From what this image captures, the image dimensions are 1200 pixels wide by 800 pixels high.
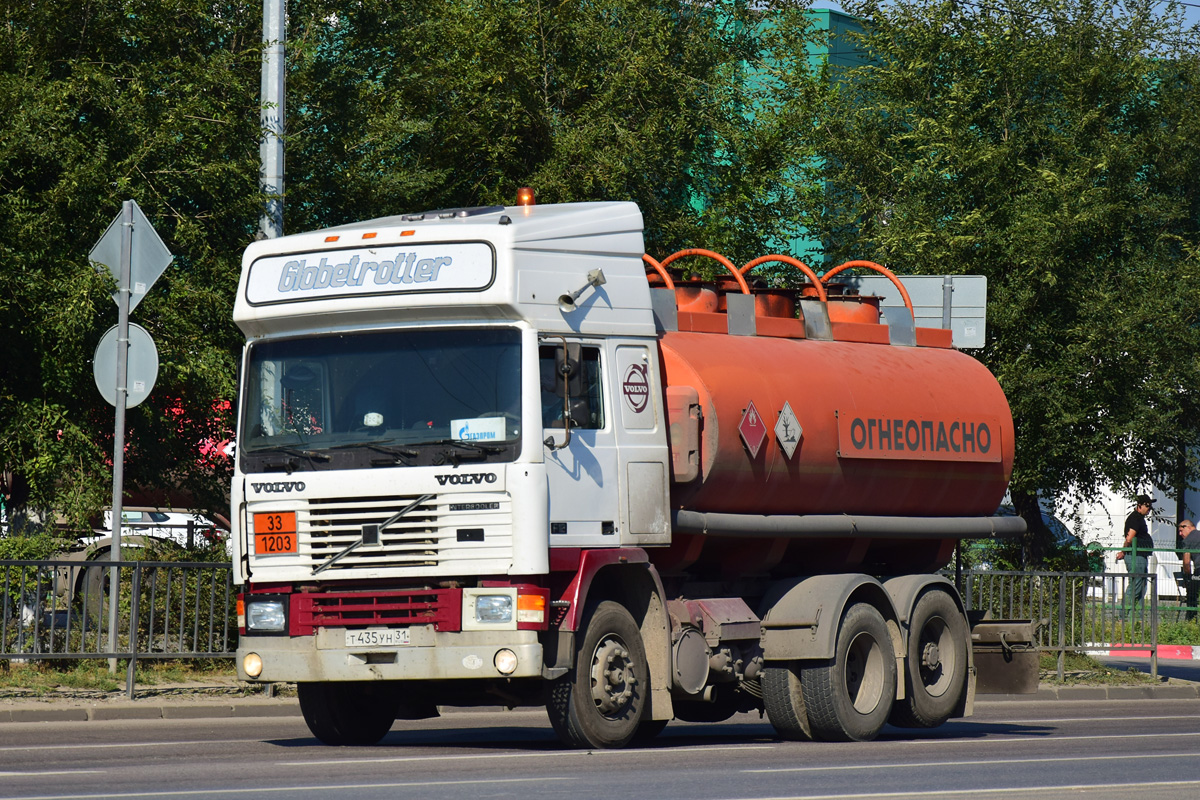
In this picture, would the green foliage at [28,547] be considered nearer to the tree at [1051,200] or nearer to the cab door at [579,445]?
the cab door at [579,445]

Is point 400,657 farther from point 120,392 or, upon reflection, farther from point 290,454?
point 120,392

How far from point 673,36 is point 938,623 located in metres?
10.5

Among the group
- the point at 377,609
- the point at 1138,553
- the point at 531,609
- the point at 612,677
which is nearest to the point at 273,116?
the point at 377,609

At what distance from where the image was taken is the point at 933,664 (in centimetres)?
1464

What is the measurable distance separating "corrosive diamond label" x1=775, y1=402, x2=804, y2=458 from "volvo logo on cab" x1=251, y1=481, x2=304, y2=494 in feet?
12.2

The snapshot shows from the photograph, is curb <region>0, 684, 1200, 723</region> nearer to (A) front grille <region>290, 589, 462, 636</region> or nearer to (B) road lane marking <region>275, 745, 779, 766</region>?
(A) front grille <region>290, 589, 462, 636</region>

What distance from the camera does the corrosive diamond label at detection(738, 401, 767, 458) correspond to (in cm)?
1305

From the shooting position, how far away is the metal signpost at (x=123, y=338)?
14898 millimetres

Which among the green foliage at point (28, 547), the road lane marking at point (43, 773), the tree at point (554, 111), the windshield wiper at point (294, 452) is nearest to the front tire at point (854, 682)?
the windshield wiper at point (294, 452)

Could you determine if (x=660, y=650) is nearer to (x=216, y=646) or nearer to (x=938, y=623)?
(x=938, y=623)

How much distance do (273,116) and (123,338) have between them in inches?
115

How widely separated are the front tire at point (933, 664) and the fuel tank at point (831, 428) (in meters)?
0.87

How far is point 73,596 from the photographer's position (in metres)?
14.9

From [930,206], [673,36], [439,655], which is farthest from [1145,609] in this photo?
[439,655]
